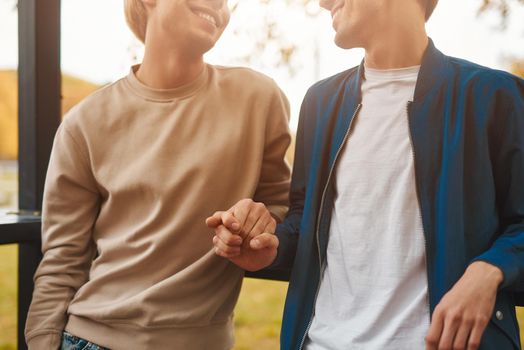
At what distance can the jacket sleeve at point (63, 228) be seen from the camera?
167 cm

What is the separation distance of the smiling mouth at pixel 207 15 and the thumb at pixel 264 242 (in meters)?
0.64

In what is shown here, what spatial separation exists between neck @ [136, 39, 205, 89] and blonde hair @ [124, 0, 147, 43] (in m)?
0.11

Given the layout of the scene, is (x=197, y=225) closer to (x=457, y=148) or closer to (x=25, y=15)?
(x=457, y=148)

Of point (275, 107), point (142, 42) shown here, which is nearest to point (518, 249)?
point (275, 107)

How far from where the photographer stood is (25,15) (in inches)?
A: 74.5

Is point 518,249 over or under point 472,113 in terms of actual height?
under

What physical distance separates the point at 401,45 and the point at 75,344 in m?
1.19

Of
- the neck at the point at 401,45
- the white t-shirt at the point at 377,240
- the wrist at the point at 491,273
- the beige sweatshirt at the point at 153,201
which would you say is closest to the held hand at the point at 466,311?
the wrist at the point at 491,273

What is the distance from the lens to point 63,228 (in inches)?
67.2

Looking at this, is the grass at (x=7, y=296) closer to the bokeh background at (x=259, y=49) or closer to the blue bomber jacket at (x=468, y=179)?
the bokeh background at (x=259, y=49)

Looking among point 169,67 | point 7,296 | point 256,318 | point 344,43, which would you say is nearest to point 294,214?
point 344,43

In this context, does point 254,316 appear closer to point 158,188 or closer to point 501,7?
point 158,188

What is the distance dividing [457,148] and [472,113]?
0.09 metres

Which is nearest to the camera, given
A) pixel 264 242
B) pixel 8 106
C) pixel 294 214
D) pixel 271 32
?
pixel 264 242
